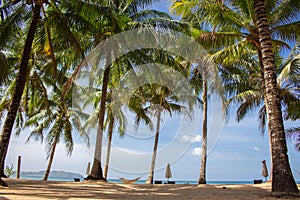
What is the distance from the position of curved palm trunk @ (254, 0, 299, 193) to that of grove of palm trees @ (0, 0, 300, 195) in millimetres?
23

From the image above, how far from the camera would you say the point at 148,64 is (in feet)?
50.8

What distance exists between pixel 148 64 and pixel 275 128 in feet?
29.4

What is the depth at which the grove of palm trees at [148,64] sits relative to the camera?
385 inches

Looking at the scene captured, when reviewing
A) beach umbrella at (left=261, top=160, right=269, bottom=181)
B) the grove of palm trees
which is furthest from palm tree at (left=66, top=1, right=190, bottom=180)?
beach umbrella at (left=261, top=160, right=269, bottom=181)

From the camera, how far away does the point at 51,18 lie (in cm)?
1145

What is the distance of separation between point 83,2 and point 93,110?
40.6 feet

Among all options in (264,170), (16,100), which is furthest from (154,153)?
(16,100)

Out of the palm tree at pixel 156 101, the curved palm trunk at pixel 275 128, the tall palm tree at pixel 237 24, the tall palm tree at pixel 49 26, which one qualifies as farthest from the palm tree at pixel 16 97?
the palm tree at pixel 156 101

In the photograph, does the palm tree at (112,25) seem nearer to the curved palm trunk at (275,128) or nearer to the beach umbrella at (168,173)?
the curved palm trunk at (275,128)

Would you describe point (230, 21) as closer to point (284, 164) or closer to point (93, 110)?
point (284, 164)

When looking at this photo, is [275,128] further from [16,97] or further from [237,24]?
[16,97]

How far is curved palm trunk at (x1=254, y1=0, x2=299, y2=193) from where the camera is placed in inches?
273

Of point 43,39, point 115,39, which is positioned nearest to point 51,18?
point 43,39

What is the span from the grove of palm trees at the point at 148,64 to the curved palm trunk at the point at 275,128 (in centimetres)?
2
